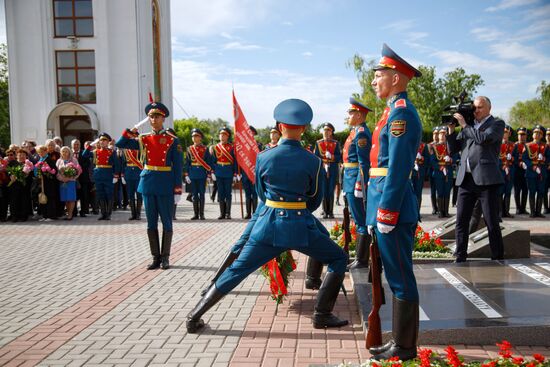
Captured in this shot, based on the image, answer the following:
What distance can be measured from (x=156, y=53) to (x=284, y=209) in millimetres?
29706

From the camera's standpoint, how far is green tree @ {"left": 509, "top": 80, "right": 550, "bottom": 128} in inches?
2333

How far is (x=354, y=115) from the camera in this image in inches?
264

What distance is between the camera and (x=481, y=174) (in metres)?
6.21

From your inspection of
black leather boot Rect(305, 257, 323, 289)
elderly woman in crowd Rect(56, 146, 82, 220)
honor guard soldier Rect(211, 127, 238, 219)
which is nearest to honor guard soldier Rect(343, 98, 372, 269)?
black leather boot Rect(305, 257, 323, 289)

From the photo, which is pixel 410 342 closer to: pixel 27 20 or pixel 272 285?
pixel 272 285

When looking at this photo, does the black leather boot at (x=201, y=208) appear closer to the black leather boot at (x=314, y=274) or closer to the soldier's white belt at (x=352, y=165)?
the soldier's white belt at (x=352, y=165)

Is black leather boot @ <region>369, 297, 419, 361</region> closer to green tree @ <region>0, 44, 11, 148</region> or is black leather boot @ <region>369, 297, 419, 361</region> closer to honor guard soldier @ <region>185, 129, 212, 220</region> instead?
honor guard soldier @ <region>185, 129, 212, 220</region>

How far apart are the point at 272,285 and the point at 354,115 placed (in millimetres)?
2801

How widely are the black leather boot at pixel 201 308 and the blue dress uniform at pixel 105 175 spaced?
31.7 ft

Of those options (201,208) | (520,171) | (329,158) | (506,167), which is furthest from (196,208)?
(520,171)

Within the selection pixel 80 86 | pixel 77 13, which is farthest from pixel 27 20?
pixel 80 86

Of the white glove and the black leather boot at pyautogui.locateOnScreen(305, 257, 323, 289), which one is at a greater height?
the white glove

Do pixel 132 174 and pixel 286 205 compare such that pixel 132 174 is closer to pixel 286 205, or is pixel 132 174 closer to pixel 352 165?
pixel 352 165

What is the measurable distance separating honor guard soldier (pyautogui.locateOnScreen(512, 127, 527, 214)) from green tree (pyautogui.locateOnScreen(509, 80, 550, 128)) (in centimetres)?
4577
